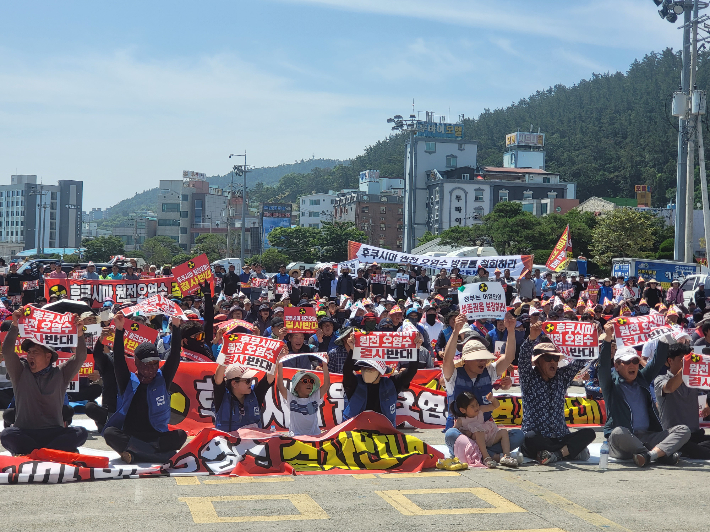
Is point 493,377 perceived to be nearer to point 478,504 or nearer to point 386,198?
point 478,504

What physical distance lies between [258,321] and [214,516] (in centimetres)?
990

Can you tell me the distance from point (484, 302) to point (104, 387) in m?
5.34

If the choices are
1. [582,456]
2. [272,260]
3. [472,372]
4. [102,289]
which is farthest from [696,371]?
[272,260]

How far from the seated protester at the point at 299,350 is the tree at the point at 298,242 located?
306 ft

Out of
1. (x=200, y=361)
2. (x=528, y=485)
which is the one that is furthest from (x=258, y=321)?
(x=528, y=485)

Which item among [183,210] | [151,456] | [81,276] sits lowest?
[151,456]

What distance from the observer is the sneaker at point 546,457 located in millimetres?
8577

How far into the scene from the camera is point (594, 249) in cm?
6303

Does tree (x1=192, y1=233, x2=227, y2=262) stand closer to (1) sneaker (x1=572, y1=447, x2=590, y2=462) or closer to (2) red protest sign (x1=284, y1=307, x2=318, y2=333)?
(2) red protest sign (x1=284, y1=307, x2=318, y2=333)

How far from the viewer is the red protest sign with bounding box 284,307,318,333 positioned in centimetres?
1355

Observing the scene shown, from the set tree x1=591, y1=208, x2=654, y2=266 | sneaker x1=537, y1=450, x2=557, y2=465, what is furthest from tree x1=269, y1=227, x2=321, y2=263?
sneaker x1=537, y1=450, x2=557, y2=465

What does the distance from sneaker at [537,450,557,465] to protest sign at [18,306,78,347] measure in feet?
16.7

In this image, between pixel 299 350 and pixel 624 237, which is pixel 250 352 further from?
pixel 624 237

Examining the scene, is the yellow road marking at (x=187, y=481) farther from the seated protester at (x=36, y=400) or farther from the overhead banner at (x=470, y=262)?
the overhead banner at (x=470, y=262)
